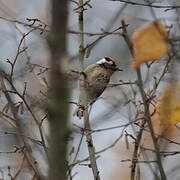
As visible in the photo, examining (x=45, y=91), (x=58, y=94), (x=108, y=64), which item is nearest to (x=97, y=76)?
(x=108, y=64)

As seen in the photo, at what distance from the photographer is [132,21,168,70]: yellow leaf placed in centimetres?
204

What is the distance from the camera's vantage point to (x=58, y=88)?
110 cm

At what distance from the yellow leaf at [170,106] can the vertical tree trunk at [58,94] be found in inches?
39.9

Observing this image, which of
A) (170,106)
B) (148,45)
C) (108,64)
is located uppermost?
(108,64)

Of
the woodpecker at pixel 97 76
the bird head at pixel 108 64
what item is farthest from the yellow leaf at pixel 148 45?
the bird head at pixel 108 64

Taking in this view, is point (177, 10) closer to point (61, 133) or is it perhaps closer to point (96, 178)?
point (96, 178)

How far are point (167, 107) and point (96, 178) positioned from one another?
3.06 feet

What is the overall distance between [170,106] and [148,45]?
379 millimetres

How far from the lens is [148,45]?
2096 mm

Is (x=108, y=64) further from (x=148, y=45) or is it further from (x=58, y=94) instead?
(x=58, y=94)

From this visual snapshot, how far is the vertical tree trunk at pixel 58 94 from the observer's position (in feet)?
3.53

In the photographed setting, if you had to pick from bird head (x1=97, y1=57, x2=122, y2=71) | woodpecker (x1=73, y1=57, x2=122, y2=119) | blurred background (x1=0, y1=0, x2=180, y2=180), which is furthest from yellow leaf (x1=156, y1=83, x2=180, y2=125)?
bird head (x1=97, y1=57, x2=122, y2=71)

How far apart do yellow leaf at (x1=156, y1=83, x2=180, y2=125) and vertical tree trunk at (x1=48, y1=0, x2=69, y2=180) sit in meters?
1.01

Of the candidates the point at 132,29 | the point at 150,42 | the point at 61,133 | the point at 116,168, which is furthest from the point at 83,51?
the point at 116,168
